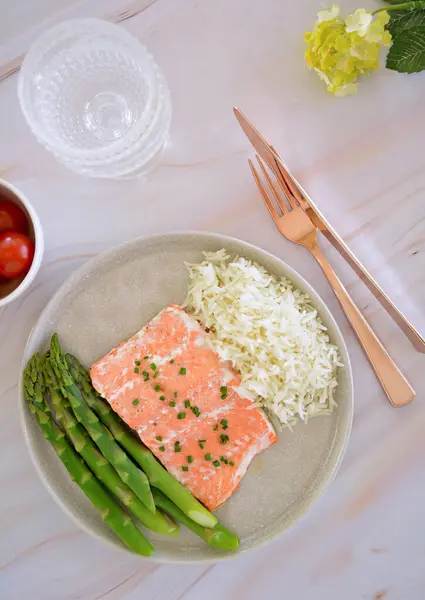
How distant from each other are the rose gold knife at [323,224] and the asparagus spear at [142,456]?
633 mm

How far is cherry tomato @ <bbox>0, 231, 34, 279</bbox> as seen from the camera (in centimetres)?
145

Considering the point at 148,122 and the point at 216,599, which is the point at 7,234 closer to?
the point at 148,122

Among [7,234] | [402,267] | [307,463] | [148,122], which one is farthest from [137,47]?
[307,463]

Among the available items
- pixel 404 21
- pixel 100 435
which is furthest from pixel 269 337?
pixel 404 21

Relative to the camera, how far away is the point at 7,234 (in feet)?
4.82

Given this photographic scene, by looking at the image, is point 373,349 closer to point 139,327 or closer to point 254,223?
point 254,223

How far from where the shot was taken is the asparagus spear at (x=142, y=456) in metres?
1.48

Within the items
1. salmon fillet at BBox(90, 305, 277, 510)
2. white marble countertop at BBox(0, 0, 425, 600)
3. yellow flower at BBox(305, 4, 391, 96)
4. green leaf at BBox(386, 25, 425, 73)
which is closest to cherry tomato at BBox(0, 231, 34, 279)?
white marble countertop at BBox(0, 0, 425, 600)

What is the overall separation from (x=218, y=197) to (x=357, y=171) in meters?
0.35

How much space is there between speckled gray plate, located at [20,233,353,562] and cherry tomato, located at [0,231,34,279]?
0.11 m

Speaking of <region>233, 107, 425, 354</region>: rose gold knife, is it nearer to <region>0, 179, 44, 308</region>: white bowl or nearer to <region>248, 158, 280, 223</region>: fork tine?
<region>248, 158, 280, 223</region>: fork tine

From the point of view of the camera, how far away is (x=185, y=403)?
151cm

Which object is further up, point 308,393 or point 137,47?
point 137,47

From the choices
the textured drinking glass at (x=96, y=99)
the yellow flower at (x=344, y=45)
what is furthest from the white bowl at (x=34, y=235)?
the yellow flower at (x=344, y=45)
